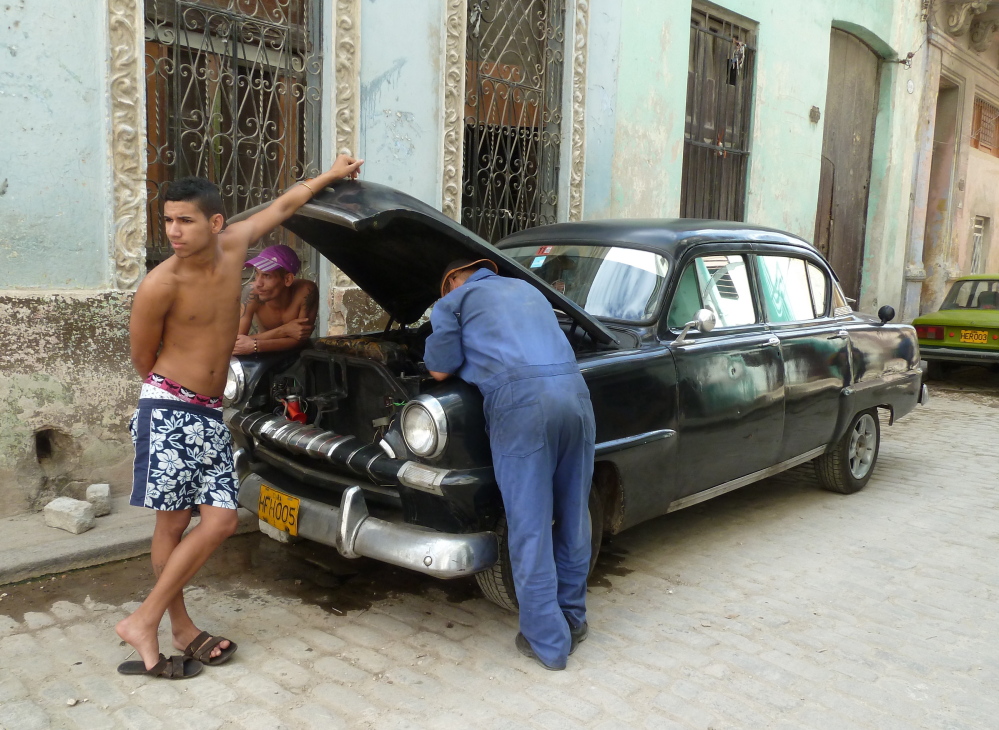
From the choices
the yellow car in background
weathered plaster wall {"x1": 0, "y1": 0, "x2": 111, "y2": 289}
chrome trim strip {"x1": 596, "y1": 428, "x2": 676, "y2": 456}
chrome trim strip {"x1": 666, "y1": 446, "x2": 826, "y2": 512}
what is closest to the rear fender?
chrome trim strip {"x1": 666, "y1": 446, "x2": 826, "y2": 512}

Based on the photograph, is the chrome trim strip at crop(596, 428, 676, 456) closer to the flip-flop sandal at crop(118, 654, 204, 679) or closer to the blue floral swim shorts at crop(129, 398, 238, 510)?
the blue floral swim shorts at crop(129, 398, 238, 510)

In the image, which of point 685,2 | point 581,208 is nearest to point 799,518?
point 581,208

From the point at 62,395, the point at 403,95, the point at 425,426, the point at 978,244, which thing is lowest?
the point at 62,395

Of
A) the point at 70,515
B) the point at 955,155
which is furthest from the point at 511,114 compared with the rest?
the point at 955,155

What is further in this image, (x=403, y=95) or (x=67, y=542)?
(x=403, y=95)

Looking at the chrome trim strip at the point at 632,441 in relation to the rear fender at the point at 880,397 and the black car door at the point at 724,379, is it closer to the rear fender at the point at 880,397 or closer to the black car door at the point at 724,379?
the black car door at the point at 724,379

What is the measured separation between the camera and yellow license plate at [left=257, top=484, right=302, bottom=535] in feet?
11.7

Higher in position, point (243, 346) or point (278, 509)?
point (243, 346)

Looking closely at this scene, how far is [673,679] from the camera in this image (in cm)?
321

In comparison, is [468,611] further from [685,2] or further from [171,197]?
[685,2]

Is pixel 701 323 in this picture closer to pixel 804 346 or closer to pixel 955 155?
pixel 804 346

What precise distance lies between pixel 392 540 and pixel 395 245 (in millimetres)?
1360

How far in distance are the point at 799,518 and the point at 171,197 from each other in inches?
159

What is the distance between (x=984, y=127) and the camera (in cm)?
1823
